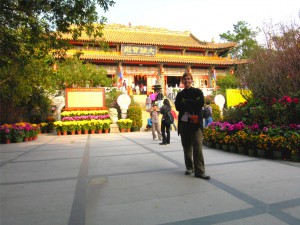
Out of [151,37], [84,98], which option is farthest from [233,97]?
[151,37]

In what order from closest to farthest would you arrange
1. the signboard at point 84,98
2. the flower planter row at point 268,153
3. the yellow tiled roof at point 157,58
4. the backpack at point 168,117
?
the flower planter row at point 268,153 → the backpack at point 168,117 → the signboard at point 84,98 → the yellow tiled roof at point 157,58

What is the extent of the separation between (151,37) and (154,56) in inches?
153

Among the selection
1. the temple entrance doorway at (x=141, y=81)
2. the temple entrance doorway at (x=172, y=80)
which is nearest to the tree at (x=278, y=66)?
the temple entrance doorway at (x=141, y=81)

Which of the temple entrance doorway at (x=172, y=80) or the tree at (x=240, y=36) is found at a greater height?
the tree at (x=240, y=36)

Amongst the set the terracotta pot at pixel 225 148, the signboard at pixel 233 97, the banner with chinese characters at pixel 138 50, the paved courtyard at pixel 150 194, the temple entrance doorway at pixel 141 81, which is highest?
the banner with chinese characters at pixel 138 50

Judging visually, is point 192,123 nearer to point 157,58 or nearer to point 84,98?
point 84,98

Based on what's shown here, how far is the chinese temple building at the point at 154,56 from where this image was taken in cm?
2430

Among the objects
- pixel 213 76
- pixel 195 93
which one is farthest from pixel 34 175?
pixel 213 76

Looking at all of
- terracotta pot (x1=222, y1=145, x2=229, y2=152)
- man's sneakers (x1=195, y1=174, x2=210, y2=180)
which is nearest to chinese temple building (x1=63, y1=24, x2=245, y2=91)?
terracotta pot (x1=222, y1=145, x2=229, y2=152)

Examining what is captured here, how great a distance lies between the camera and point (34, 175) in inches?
165

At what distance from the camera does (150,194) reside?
9.86 feet

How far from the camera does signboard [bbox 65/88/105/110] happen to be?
14.4m

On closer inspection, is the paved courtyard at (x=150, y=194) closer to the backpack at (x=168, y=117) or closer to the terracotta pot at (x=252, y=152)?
the terracotta pot at (x=252, y=152)

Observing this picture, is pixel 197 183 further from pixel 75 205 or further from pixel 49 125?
pixel 49 125
